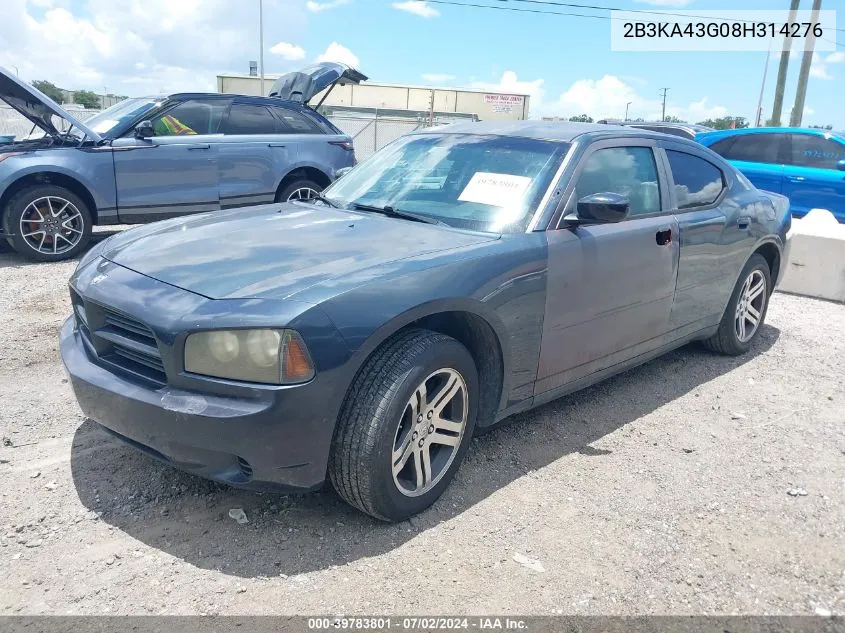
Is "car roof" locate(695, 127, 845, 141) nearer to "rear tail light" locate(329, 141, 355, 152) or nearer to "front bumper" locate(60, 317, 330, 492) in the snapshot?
"rear tail light" locate(329, 141, 355, 152)

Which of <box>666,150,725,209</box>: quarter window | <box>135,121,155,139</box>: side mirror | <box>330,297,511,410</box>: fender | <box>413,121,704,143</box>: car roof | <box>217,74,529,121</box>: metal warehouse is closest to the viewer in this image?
<box>330,297,511,410</box>: fender

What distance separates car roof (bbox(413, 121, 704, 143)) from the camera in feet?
12.8

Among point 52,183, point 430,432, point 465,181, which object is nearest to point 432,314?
point 430,432

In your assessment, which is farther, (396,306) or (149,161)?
(149,161)

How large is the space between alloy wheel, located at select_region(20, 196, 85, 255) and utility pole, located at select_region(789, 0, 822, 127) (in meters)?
20.2

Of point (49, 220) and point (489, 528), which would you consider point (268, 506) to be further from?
point (49, 220)

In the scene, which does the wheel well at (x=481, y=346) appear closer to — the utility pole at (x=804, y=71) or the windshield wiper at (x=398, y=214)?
the windshield wiper at (x=398, y=214)

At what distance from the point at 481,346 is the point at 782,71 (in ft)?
70.3

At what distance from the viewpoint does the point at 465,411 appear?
309 cm

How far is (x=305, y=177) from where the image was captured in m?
8.84

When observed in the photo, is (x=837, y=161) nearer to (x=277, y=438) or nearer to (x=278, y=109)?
(x=278, y=109)

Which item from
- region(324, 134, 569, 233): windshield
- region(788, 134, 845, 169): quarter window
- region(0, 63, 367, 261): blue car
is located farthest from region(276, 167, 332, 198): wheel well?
region(788, 134, 845, 169): quarter window

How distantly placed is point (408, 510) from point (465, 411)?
50 cm

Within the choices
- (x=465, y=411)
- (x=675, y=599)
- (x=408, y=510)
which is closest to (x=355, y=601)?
(x=408, y=510)
